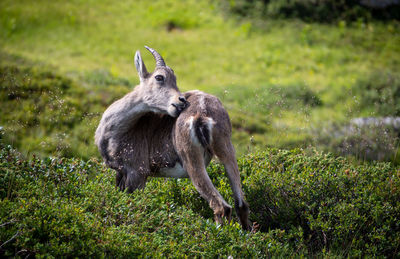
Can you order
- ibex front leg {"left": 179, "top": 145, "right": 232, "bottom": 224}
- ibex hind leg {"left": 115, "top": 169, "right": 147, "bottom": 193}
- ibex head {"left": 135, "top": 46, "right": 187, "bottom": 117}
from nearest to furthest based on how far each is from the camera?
ibex front leg {"left": 179, "top": 145, "right": 232, "bottom": 224} < ibex head {"left": 135, "top": 46, "right": 187, "bottom": 117} < ibex hind leg {"left": 115, "top": 169, "right": 147, "bottom": 193}

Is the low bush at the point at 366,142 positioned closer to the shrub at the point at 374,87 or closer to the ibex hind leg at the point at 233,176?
the ibex hind leg at the point at 233,176

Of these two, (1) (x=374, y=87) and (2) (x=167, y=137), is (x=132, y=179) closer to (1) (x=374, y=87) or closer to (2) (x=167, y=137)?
(2) (x=167, y=137)

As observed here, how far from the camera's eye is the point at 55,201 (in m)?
4.79

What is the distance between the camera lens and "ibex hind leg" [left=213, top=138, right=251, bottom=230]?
205 inches

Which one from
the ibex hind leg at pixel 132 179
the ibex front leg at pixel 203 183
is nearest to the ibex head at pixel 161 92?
the ibex front leg at pixel 203 183

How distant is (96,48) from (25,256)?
14063 mm

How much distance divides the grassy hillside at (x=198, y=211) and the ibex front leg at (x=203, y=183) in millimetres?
243

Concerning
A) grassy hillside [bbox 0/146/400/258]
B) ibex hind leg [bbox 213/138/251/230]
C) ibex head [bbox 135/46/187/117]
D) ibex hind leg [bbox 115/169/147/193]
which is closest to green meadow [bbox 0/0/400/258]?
grassy hillside [bbox 0/146/400/258]

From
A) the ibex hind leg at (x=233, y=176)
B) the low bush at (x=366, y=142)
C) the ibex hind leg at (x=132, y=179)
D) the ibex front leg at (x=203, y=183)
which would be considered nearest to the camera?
the ibex front leg at (x=203, y=183)

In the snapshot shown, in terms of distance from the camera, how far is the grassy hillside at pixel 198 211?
4.39 m

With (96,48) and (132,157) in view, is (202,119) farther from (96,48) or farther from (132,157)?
(96,48)

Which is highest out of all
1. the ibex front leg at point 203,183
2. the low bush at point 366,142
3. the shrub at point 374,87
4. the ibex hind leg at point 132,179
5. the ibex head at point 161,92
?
the ibex head at point 161,92

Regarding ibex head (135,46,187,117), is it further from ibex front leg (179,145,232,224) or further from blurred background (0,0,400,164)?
blurred background (0,0,400,164)

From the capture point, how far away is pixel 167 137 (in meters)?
5.93
